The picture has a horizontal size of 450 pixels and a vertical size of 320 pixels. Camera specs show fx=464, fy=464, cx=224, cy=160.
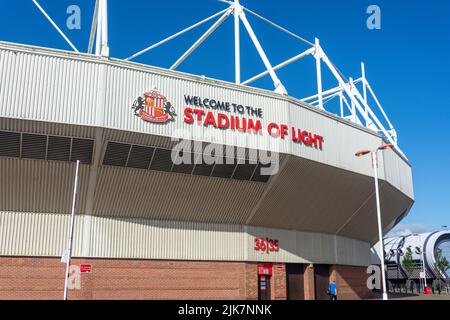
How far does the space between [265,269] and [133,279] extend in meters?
9.66

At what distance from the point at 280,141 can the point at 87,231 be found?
42.5ft

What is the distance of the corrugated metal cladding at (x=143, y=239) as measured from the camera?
2638cm

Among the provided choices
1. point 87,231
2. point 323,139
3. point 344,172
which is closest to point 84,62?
point 87,231

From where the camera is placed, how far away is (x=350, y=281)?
40469mm

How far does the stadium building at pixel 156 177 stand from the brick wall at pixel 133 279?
0.07m

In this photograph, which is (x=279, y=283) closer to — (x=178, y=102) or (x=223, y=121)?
(x=223, y=121)

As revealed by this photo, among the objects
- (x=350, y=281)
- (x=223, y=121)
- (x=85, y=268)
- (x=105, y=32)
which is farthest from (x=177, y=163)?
(x=350, y=281)

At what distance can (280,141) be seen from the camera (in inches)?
1148

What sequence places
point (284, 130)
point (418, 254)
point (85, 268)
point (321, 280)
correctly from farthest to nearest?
point (418, 254) → point (321, 280) → point (284, 130) → point (85, 268)

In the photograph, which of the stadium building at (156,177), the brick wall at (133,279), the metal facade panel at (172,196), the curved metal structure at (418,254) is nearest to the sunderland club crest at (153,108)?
the stadium building at (156,177)

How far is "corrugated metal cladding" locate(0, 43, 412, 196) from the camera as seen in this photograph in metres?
23.8

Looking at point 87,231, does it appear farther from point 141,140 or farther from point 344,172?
point 344,172

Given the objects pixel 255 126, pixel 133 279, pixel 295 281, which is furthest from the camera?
pixel 295 281

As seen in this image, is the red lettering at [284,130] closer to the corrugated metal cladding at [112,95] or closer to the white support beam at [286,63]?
the corrugated metal cladding at [112,95]
